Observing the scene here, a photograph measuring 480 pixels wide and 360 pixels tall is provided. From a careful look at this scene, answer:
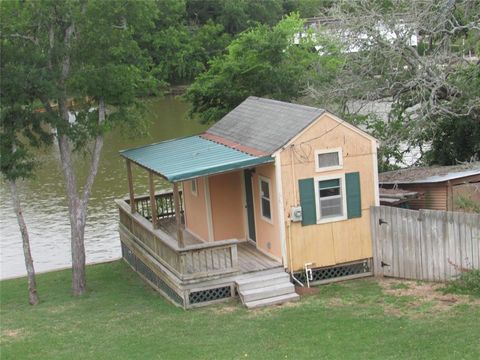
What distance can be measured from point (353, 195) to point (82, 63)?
675 cm

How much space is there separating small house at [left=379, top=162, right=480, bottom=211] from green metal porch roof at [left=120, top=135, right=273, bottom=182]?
3873 mm

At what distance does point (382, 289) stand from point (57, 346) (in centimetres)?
630

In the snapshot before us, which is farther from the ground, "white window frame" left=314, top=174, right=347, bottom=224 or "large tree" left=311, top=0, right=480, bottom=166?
"large tree" left=311, top=0, right=480, bottom=166

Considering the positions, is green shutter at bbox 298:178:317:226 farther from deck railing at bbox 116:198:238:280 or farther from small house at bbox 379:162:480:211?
small house at bbox 379:162:480:211

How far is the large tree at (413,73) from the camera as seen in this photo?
19.0 metres

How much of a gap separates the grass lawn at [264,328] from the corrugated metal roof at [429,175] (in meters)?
2.78

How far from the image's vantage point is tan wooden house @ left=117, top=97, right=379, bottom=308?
14.1m

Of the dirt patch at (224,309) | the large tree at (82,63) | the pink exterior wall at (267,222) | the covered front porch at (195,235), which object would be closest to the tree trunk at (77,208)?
the large tree at (82,63)

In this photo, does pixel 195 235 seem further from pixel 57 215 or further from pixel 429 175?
pixel 57 215

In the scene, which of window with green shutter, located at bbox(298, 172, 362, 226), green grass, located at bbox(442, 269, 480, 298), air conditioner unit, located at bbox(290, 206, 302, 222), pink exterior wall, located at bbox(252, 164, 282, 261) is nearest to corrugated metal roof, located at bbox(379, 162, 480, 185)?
window with green shutter, located at bbox(298, 172, 362, 226)

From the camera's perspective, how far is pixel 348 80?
68.6 feet

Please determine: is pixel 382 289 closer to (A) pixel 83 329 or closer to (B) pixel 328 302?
→ (B) pixel 328 302

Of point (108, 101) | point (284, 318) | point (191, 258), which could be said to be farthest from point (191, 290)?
point (108, 101)

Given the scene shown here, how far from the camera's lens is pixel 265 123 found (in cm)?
1586
